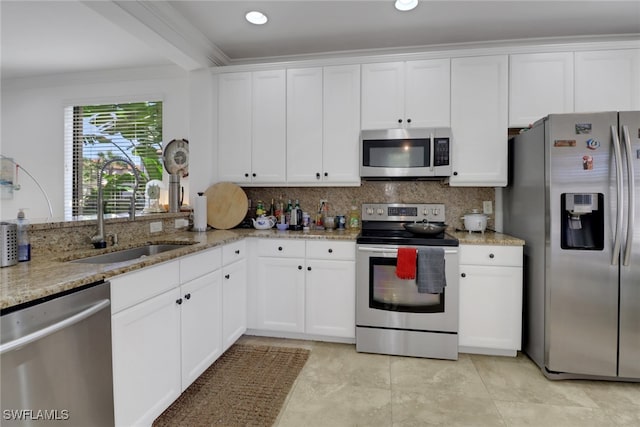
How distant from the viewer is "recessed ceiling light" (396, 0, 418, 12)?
2.30 m

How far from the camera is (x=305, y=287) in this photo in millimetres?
2682

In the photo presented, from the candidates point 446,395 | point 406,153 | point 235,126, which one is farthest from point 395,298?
point 235,126

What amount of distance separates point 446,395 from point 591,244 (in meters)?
1.38

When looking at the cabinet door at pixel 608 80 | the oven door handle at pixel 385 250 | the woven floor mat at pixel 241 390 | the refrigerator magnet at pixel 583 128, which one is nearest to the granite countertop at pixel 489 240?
the oven door handle at pixel 385 250

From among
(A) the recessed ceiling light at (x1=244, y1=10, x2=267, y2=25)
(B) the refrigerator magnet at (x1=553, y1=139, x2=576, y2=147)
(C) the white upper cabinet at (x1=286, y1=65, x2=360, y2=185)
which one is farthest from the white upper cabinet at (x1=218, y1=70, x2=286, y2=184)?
(B) the refrigerator magnet at (x1=553, y1=139, x2=576, y2=147)

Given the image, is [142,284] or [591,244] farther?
[591,244]

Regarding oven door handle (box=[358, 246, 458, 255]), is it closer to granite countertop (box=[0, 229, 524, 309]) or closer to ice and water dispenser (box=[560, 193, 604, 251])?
ice and water dispenser (box=[560, 193, 604, 251])

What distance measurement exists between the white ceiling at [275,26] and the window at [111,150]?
669mm

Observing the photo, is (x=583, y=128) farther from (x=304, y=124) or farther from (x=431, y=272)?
(x=304, y=124)

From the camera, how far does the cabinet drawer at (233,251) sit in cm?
239

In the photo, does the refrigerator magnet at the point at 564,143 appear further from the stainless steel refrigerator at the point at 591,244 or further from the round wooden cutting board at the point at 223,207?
the round wooden cutting board at the point at 223,207

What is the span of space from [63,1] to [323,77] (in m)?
2.05

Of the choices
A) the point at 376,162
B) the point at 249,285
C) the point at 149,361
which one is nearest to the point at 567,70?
the point at 376,162

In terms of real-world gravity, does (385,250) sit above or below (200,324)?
above
